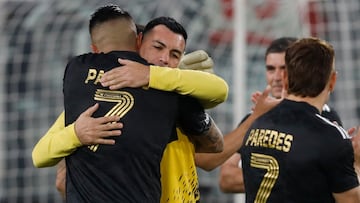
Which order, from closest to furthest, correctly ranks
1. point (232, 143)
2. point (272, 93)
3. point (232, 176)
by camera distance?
point (232, 143)
point (232, 176)
point (272, 93)

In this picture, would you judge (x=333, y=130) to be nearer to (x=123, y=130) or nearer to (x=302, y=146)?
(x=302, y=146)

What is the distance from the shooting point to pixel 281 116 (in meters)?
4.05

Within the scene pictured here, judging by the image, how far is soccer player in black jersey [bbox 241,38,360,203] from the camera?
12.7 ft

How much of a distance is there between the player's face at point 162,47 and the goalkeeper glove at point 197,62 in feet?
0.53

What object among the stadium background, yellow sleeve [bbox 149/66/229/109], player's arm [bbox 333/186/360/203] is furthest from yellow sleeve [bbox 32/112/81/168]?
the stadium background

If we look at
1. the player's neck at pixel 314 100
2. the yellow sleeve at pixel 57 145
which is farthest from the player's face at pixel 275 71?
the yellow sleeve at pixel 57 145

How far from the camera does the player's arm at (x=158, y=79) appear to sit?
3.80 metres

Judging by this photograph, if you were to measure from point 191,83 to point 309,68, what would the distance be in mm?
506

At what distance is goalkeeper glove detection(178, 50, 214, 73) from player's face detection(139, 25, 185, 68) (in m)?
0.16

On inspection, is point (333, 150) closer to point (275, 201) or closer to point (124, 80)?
point (275, 201)

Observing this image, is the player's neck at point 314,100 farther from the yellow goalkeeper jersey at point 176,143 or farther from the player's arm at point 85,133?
the player's arm at point 85,133

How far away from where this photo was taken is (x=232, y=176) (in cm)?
519

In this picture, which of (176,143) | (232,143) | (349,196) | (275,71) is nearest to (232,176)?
(232,143)

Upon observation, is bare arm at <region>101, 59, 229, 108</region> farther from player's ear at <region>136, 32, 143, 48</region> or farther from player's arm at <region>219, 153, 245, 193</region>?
player's arm at <region>219, 153, 245, 193</region>
